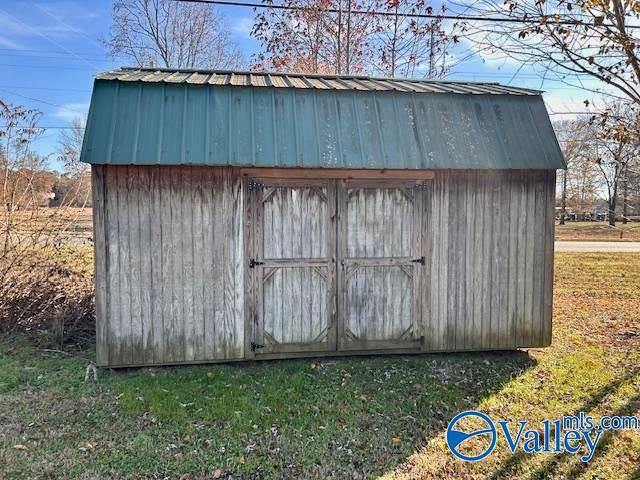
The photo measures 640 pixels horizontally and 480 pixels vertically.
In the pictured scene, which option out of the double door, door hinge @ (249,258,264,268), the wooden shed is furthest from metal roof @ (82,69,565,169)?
door hinge @ (249,258,264,268)

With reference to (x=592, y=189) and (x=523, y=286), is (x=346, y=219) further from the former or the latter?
(x=592, y=189)

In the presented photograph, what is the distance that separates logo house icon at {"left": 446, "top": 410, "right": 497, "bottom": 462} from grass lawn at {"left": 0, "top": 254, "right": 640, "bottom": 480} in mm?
76

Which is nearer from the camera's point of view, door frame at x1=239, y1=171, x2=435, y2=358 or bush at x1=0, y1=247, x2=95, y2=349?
door frame at x1=239, y1=171, x2=435, y2=358

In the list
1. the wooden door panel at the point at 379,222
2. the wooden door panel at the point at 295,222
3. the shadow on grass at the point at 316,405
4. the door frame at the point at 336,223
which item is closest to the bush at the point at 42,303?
the shadow on grass at the point at 316,405

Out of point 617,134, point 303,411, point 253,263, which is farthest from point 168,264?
point 617,134

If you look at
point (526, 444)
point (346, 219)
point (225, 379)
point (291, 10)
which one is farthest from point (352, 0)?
point (526, 444)

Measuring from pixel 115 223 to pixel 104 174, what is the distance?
0.50 metres

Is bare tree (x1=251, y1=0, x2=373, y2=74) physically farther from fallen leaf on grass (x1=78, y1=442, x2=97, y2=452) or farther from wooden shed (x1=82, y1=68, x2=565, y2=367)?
fallen leaf on grass (x1=78, y1=442, x2=97, y2=452)

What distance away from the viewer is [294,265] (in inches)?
190

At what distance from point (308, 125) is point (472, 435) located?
3263mm

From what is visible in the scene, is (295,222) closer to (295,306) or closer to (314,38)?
(295,306)

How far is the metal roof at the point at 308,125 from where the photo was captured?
4.35m

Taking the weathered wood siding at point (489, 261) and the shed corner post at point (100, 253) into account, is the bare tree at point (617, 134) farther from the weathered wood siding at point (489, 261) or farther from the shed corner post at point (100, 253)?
the shed corner post at point (100, 253)

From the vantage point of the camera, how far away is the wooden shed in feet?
14.7
